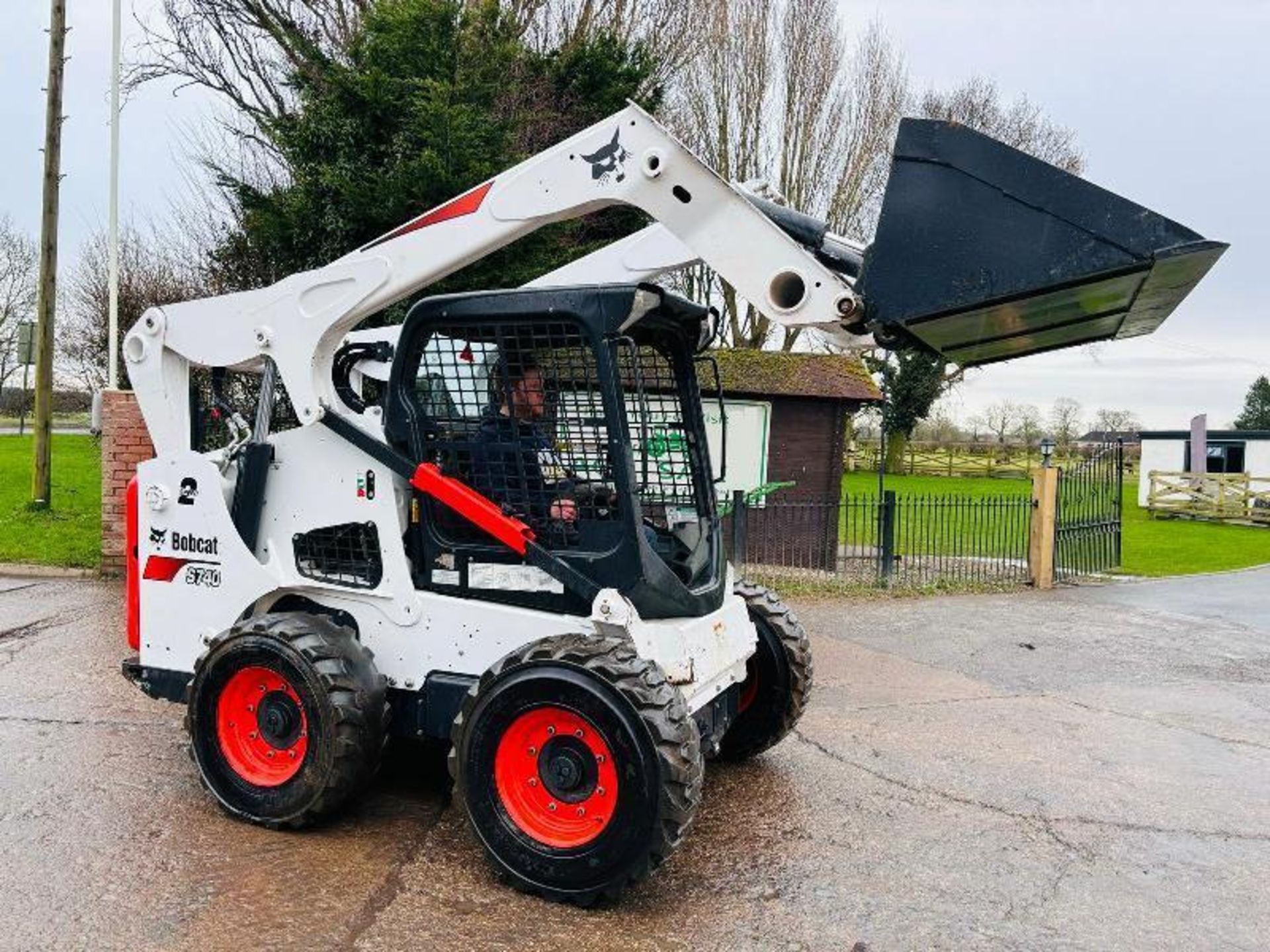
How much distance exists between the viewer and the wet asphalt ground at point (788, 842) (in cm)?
364

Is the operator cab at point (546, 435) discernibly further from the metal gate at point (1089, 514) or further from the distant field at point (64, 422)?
the distant field at point (64, 422)

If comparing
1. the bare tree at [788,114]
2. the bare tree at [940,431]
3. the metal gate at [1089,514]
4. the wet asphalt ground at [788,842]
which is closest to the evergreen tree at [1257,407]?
the bare tree at [940,431]

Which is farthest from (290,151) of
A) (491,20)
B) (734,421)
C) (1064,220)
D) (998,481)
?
(998,481)

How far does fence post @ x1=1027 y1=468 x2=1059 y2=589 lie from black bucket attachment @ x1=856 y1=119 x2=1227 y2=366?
357 inches

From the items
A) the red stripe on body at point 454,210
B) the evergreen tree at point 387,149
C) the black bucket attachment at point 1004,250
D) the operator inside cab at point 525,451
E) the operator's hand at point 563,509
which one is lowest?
the operator's hand at point 563,509

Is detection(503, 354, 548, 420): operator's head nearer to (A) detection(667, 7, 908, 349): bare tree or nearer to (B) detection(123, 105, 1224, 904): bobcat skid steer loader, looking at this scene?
(B) detection(123, 105, 1224, 904): bobcat skid steer loader

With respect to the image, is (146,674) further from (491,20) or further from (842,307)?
(491,20)

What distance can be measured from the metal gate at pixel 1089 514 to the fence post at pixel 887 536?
235cm

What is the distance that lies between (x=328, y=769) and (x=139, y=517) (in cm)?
163

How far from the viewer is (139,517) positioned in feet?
15.9

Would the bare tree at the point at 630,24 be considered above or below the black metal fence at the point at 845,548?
above

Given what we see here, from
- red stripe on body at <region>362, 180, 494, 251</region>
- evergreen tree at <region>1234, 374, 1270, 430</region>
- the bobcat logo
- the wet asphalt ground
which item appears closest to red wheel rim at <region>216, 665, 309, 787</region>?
the wet asphalt ground

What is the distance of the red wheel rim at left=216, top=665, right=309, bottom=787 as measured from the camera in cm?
434

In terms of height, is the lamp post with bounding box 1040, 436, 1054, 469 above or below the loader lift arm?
below
